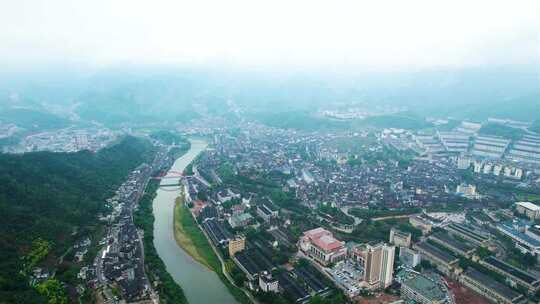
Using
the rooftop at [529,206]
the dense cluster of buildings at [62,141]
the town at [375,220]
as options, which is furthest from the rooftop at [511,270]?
the dense cluster of buildings at [62,141]

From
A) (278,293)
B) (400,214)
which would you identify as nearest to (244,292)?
(278,293)

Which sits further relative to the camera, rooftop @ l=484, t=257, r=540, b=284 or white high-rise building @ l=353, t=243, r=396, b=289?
rooftop @ l=484, t=257, r=540, b=284

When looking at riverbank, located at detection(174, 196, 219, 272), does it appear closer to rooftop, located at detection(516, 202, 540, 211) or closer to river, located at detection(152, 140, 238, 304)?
river, located at detection(152, 140, 238, 304)

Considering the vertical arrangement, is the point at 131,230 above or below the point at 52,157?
below

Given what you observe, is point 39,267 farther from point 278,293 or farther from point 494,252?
point 494,252

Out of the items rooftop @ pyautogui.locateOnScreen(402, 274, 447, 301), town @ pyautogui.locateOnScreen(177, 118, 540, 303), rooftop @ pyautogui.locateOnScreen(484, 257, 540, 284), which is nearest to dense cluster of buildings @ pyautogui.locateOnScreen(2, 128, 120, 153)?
town @ pyautogui.locateOnScreen(177, 118, 540, 303)

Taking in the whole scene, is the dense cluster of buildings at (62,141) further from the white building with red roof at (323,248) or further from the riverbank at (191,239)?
the white building with red roof at (323,248)
